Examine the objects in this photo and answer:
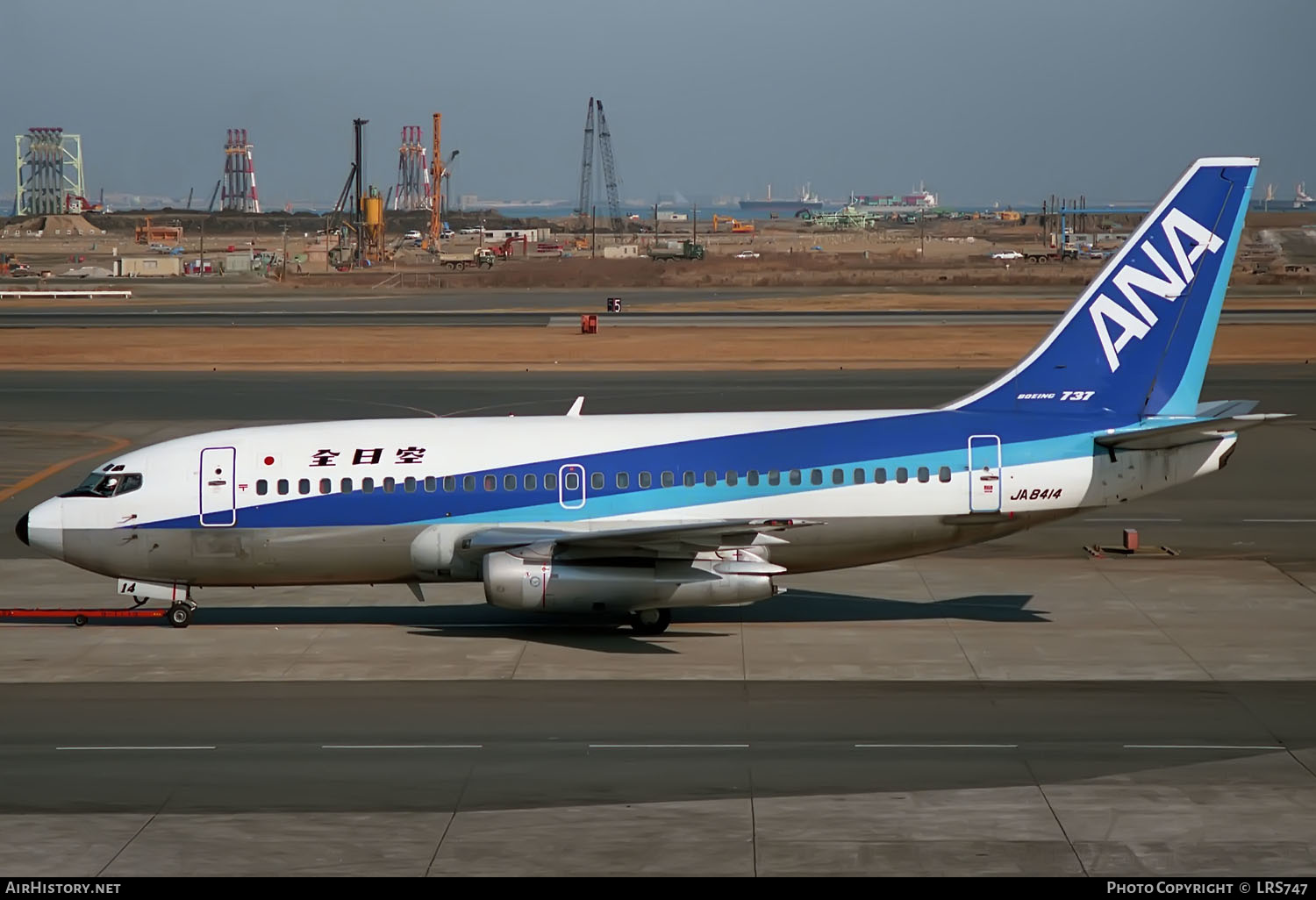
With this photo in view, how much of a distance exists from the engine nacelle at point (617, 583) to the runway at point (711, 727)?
1013 mm

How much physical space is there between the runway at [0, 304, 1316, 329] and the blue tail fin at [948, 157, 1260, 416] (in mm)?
63375

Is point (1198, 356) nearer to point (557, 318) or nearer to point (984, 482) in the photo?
point (984, 482)

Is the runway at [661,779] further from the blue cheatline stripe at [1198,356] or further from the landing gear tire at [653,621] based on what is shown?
the blue cheatline stripe at [1198,356]

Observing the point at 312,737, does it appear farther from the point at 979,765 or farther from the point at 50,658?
the point at 979,765

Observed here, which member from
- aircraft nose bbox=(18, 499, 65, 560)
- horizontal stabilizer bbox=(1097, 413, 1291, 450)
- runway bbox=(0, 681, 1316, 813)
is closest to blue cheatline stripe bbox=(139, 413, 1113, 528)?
horizontal stabilizer bbox=(1097, 413, 1291, 450)

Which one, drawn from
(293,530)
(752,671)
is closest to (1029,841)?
(752,671)

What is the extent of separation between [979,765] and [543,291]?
126m

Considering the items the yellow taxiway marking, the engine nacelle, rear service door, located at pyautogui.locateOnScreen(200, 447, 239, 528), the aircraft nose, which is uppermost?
rear service door, located at pyautogui.locateOnScreen(200, 447, 239, 528)

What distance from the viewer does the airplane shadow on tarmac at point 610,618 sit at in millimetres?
28531

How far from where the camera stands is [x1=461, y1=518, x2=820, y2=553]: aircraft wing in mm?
26000

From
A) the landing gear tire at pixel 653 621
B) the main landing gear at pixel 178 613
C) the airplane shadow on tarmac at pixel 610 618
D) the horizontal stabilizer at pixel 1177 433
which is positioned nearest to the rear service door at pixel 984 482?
the horizontal stabilizer at pixel 1177 433

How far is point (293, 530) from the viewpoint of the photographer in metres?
28.0

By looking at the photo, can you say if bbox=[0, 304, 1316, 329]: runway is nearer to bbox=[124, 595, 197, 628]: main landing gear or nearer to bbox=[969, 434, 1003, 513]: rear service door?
bbox=[969, 434, 1003, 513]: rear service door

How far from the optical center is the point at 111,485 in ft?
93.0
